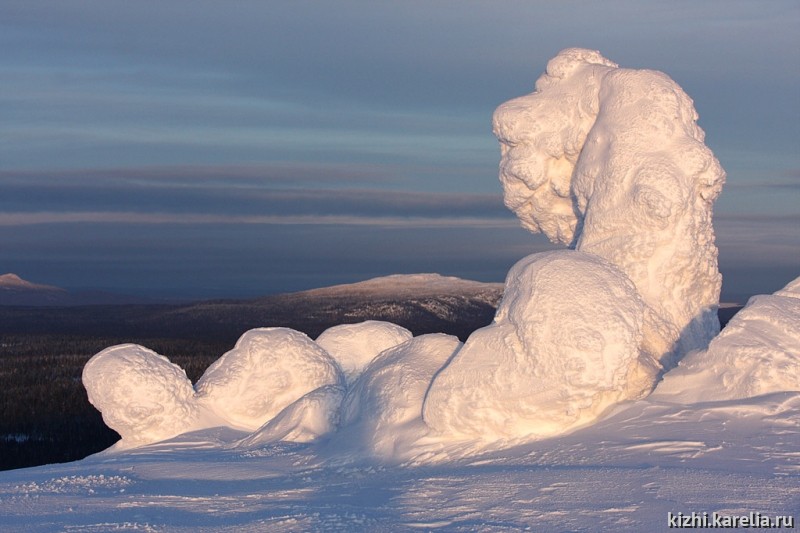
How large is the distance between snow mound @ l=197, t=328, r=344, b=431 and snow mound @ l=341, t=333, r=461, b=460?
1.48 metres

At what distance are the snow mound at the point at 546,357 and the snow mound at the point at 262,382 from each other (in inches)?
144

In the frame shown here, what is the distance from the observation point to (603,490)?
324 inches

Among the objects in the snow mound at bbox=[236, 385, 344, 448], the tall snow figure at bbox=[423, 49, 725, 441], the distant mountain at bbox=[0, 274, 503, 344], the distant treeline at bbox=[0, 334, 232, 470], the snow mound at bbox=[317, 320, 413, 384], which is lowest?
the distant mountain at bbox=[0, 274, 503, 344]

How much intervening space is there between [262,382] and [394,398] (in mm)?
3088

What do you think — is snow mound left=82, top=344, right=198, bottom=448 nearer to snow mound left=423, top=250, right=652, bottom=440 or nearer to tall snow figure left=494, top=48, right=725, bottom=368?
snow mound left=423, top=250, right=652, bottom=440

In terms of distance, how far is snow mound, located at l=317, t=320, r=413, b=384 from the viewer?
15234mm

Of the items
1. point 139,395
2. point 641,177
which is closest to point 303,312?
point 139,395

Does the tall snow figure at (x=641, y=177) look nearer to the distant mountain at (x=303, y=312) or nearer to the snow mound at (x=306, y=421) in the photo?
the snow mound at (x=306, y=421)

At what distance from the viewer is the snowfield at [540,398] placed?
331 inches

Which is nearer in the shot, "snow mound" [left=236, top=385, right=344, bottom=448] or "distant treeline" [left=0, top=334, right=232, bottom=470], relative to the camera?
"snow mound" [left=236, top=385, right=344, bottom=448]

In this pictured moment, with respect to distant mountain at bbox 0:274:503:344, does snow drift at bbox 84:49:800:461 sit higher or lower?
higher

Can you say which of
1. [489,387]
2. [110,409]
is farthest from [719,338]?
[110,409]

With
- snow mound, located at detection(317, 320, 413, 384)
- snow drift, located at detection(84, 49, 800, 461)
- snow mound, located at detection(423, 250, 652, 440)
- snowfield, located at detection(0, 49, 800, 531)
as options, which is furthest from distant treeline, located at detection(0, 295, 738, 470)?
snow mound, located at detection(423, 250, 652, 440)

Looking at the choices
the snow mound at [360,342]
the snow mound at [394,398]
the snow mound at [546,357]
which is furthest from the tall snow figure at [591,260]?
the snow mound at [360,342]
